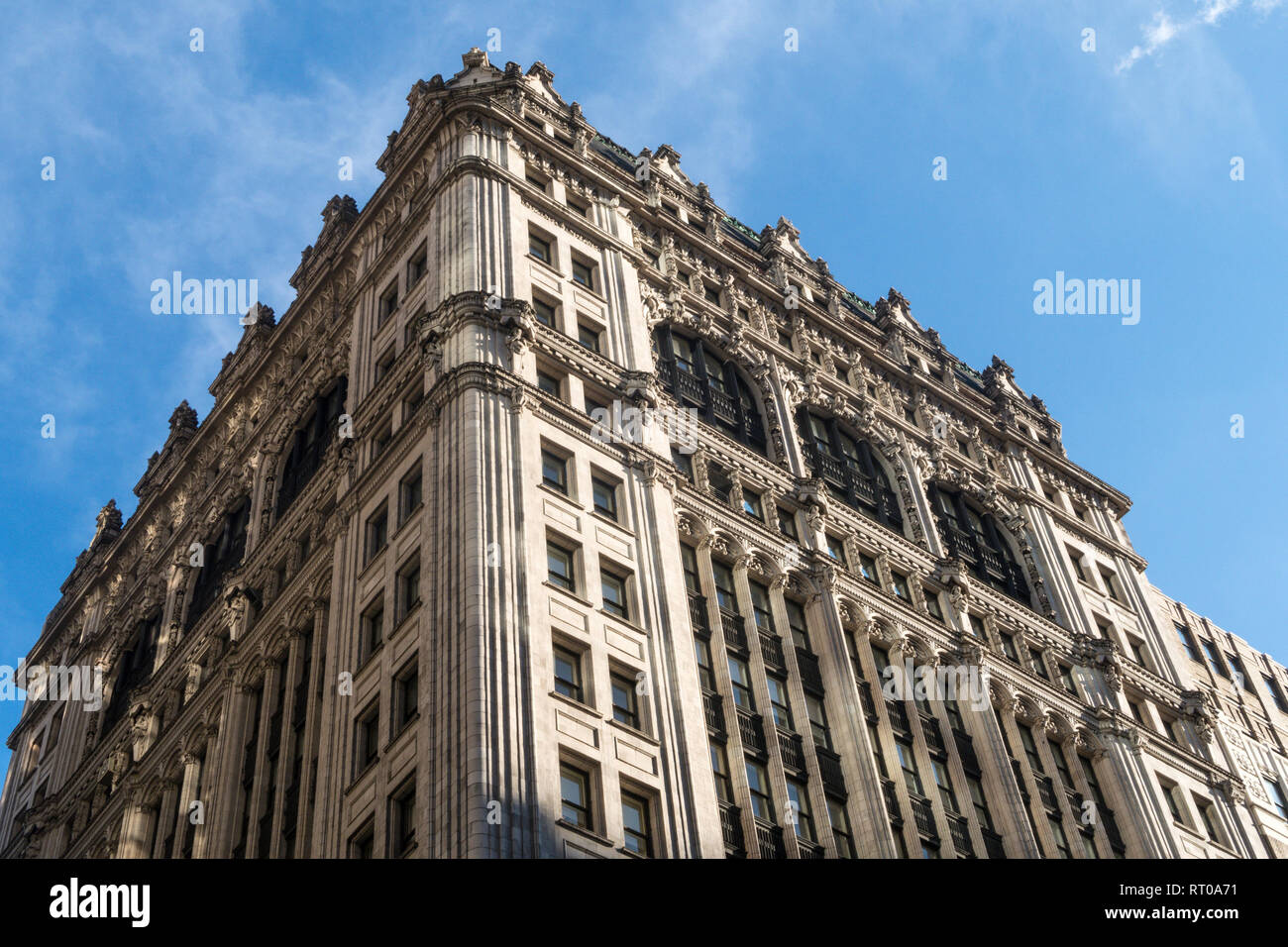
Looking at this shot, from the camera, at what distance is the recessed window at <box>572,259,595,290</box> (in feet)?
203

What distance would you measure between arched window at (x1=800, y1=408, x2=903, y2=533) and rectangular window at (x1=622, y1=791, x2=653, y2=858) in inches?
988

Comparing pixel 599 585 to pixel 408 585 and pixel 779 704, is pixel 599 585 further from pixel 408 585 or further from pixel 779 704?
pixel 779 704

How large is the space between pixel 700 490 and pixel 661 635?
10141mm

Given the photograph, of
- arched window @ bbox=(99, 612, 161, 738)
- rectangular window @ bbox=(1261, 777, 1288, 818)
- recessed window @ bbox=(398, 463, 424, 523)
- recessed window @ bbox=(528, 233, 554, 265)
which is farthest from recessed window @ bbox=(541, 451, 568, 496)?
rectangular window @ bbox=(1261, 777, 1288, 818)

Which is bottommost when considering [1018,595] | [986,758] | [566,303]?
[986,758]

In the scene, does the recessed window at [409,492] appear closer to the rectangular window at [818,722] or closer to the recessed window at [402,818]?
the recessed window at [402,818]

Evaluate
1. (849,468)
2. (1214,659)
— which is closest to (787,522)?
(849,468)

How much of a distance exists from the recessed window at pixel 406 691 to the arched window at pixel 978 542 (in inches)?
1143

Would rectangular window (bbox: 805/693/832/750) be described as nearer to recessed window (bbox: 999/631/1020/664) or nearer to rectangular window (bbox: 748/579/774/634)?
rectangular window (bbox: 748/579/774/634)

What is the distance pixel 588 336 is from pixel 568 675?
740 inches

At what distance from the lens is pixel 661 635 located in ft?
152

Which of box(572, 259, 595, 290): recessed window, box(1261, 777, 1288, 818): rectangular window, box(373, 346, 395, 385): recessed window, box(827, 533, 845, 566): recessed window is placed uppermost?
box(572, 259, 595, 290): recessed window
